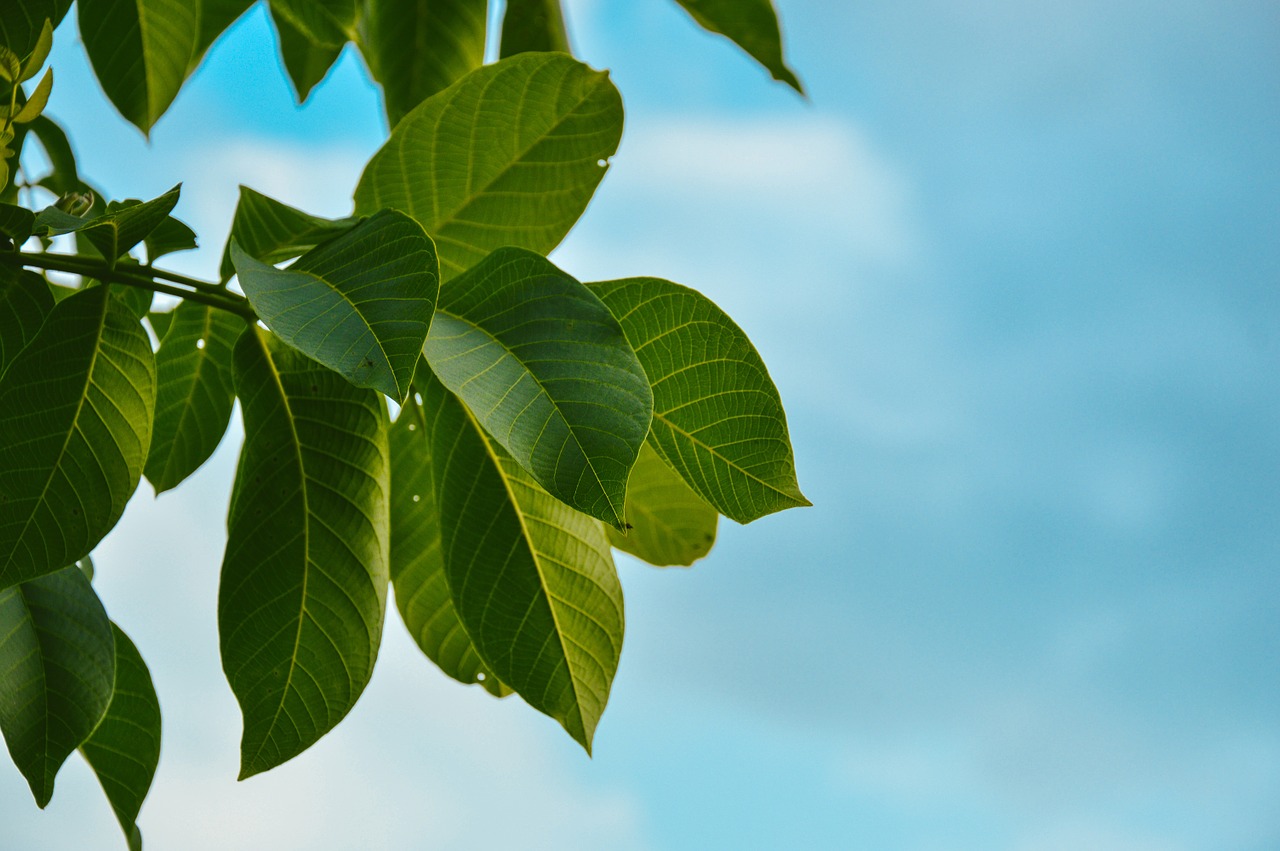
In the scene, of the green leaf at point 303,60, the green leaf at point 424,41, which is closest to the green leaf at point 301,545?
the green leaf at point 424,41

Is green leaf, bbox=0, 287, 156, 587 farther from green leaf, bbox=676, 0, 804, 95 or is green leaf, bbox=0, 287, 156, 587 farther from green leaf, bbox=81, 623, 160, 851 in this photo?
green leaf, bbox=676, 0, 804, 95

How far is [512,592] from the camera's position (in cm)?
61

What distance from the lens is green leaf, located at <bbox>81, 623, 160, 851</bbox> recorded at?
73 centimetres

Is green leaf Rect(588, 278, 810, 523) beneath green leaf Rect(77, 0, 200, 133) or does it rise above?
beneath

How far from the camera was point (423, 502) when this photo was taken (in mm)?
691

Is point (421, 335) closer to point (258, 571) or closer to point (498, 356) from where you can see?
point (498, 356)

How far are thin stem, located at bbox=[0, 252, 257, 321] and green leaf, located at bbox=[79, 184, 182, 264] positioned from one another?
0.01 m

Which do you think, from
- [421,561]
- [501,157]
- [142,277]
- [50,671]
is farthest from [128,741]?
[501,157]

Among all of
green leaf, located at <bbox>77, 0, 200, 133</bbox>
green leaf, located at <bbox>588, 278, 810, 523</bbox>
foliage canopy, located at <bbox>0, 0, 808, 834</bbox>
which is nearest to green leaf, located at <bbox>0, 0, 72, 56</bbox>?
foliage canopy, located at <bbox>0, 0, 808, 834</bbox>

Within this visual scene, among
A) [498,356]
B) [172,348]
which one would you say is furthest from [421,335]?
[172,348]

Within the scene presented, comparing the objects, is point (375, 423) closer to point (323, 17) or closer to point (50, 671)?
point (50, 671)

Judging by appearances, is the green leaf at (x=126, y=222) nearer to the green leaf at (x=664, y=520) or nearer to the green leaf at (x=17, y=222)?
the green leaf at (x=17, y=222)

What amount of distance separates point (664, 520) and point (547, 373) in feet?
0.94

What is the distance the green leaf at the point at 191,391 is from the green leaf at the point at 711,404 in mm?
271
